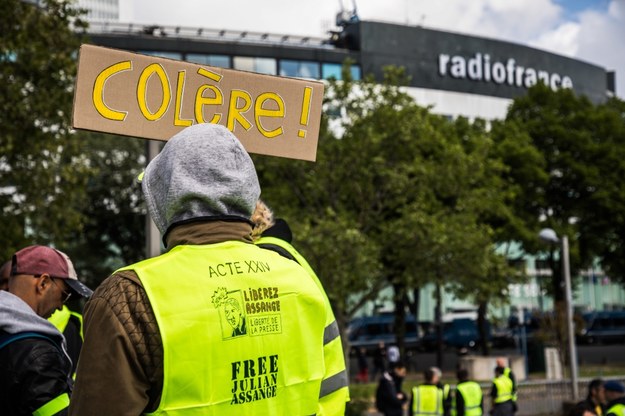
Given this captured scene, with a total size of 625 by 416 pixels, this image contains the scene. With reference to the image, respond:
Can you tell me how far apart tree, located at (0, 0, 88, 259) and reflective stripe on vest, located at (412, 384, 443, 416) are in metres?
7.61

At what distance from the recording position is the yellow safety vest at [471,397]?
45.5 ft

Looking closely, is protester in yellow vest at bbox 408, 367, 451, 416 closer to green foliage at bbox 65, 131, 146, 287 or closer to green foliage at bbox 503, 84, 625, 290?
green foliage at bbox 503, 84, 625, 290

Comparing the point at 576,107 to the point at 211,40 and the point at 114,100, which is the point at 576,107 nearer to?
the point at 211,40

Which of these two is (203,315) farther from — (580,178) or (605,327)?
(605,327)

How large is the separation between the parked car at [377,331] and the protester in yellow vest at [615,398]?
38346 mm

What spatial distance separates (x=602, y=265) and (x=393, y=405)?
2536 centimetres

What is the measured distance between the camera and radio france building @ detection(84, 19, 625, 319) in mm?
50656

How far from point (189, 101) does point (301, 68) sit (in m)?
50.1

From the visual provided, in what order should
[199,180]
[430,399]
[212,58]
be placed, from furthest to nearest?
1. [212,58]
2. [430,399]
3. [199,180]

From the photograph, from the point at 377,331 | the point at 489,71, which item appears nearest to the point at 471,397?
the point at 377,331

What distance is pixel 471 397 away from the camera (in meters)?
13.9

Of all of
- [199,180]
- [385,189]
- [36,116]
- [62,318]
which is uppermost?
[36,116]

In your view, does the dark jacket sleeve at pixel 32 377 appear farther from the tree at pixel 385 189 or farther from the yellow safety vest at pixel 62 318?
the tree at pixel 385 189

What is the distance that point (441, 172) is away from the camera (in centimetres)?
→ 2458
